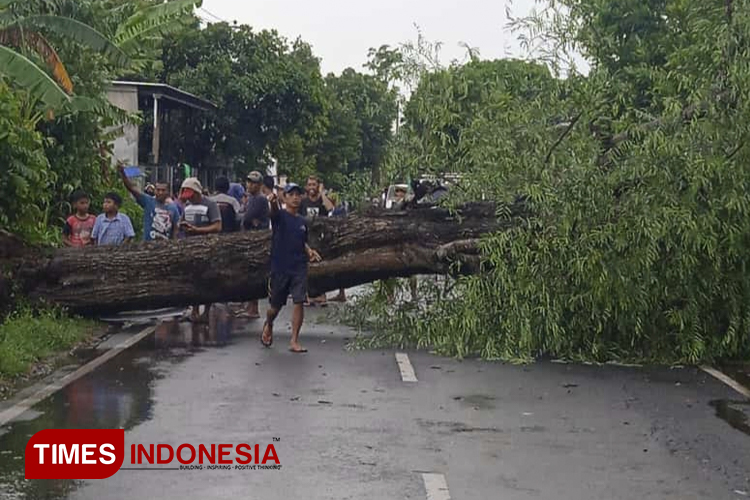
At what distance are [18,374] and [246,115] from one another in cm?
3193

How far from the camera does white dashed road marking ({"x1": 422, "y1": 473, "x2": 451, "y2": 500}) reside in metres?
7.40

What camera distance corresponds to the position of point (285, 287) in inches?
554

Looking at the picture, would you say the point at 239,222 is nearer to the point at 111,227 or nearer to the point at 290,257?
the point at 111,227

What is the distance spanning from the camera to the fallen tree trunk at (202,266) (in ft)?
49.2

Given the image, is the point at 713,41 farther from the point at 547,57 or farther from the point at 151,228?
the point at 151,228

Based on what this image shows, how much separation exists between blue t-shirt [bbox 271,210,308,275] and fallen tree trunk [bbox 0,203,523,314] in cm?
104

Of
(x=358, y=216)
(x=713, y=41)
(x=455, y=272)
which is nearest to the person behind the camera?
(x=713, y=41)

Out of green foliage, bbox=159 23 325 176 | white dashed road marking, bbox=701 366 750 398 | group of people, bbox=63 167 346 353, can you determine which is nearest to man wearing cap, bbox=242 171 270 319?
group of people, bbox=63 167 346 353

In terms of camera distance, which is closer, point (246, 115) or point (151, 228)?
point (151, 228)

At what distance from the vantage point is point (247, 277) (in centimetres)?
1511

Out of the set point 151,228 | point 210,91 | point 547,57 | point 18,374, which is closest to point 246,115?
point 210,91

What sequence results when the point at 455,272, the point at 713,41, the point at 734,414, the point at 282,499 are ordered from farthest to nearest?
the point at 455,272
the point at 713,41
the point at 734,414
the point at 282,499

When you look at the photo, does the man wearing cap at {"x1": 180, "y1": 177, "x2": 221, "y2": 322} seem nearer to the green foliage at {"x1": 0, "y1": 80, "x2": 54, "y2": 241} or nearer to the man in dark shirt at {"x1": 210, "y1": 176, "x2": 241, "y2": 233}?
the man in dark shirt at {"x1": 210, "y1": 176, "x2": 241, "y2": 233}

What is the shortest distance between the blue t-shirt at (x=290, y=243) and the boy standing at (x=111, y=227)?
315 centimetres
